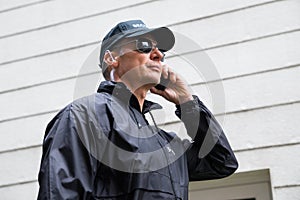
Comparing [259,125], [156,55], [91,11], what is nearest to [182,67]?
[259,125]

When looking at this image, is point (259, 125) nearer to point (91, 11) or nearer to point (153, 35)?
point (153, 35)

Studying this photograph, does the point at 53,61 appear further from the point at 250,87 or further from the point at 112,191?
the point at 112,191

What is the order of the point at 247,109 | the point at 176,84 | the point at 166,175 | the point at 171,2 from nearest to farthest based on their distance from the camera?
the point at 166,175, the point at 176,84, the point at 247,109, the point at 171,2

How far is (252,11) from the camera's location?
3025mm

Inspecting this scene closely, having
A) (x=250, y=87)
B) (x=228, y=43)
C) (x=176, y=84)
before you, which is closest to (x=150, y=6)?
(x=228, y=43)

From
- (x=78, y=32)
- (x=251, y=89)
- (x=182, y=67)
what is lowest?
(x=251, y=89)

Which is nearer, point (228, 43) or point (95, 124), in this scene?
point (95, 124)

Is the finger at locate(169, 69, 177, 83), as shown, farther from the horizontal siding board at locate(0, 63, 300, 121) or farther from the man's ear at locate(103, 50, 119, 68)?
the horizontal siding board at locate(0, 63, 300, 121)

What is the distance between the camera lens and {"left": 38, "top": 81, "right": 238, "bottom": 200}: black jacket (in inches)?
57.1

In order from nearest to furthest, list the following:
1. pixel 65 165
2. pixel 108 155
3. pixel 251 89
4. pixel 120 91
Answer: pixel 65 165
pixel 108 155
pixel 120 91
pixel 251 89

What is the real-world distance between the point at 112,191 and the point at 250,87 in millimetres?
1518

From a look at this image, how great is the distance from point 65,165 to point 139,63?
509 millimetres

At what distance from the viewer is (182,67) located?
3.12 m

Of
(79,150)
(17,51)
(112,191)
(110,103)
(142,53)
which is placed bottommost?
(112,191)
